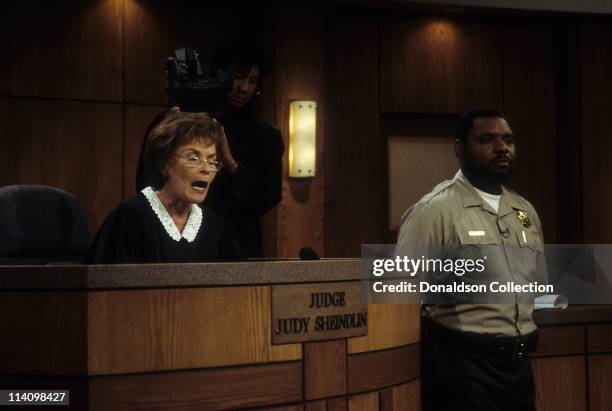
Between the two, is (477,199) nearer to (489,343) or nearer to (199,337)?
(489,343)

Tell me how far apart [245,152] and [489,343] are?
1.20 meters

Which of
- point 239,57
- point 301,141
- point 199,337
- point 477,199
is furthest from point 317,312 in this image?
point 301,141

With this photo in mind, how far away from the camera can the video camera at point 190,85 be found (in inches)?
107

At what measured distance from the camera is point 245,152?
3.23 metres

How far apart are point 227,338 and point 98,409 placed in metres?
0.37

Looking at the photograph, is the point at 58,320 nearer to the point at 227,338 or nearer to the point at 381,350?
the point at 227,338

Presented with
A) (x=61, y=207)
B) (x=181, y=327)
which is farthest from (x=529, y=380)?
(x=61, y=207)

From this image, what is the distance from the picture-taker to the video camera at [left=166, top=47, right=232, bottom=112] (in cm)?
272

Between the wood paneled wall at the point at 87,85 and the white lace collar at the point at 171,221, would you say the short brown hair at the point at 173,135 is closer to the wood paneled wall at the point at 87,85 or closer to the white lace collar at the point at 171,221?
the white lace collar at the point at 171,221

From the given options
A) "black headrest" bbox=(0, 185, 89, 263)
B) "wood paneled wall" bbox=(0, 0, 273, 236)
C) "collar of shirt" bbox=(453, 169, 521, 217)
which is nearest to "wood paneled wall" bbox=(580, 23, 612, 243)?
"wood paneled wall" bbox=(0, 0, 273, 236)

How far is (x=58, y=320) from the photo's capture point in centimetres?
208

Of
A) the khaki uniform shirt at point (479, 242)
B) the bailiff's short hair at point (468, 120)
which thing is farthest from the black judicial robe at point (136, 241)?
the bailiff's short hair at point (468, 120)

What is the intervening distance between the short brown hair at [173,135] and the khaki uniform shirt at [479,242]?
2.36 ft

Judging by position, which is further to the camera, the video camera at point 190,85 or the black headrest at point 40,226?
the black headrest at point 40,226
